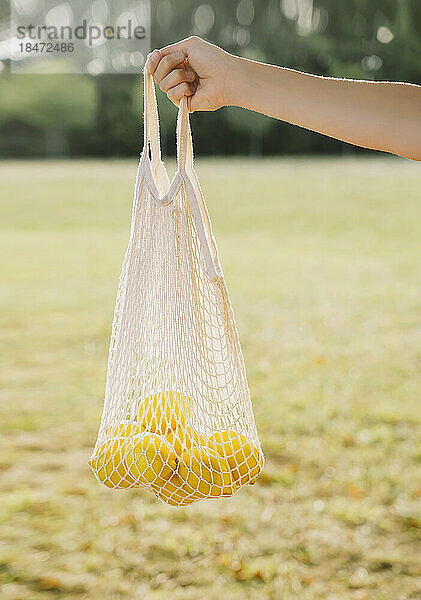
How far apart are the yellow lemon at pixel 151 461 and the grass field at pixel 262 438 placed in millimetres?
887

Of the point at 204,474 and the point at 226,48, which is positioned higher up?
the point at 226,48

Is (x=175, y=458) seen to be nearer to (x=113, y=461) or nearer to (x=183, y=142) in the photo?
(x=113, y=461)

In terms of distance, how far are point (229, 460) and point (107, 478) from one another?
220 mm

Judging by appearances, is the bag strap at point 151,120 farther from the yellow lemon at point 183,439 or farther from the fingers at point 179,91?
the yellow lemon at point 183,439

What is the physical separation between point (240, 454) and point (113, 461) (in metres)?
0.23

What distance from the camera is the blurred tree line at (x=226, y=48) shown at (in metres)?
8.90

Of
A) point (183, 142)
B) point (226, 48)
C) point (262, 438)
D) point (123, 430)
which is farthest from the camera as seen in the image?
point (226, 48)

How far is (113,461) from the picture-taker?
1.40 m

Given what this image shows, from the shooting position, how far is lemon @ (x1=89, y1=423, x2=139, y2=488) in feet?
4.56

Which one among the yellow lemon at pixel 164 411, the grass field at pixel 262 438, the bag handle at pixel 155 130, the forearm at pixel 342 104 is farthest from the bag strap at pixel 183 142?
the grass field at pixel 262 438

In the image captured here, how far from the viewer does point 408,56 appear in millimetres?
9039

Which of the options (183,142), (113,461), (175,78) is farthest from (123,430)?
(175,78)

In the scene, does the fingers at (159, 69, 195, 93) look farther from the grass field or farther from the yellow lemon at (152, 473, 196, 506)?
the grass field

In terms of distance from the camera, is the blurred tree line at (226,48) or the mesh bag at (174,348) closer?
the mesh bag at (174,348)
